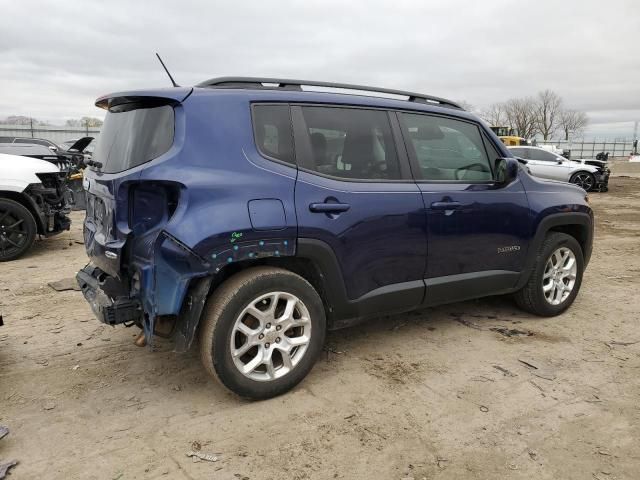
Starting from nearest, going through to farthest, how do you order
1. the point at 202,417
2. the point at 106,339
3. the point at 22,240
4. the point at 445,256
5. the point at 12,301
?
the point at 202,417, the point at 445,256, the point at 106,339, the point at 12,301, the point at 22,240

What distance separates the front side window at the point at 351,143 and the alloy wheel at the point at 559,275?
1936mm

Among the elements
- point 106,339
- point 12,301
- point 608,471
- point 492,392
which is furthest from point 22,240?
point 608,471

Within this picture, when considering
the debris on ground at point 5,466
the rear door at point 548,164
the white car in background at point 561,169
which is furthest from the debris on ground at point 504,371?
the rear door at point 548,164

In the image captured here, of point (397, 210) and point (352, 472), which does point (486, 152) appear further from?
point (352, 472)

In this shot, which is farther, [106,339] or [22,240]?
[22,240]

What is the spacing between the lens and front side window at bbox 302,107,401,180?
326 cm

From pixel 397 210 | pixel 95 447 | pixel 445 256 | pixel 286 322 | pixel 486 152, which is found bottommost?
→ pixel 95 447

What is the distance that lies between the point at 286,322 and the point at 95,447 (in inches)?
47.2

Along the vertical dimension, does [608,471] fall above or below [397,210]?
below

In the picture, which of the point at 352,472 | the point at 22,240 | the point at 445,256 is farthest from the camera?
the point at 22,240

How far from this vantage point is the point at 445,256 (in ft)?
12.3

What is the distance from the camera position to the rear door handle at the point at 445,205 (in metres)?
3.63

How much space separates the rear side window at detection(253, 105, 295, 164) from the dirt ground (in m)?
1.49

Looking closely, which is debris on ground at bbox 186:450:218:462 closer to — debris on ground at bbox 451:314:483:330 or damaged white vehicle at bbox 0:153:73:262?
debris on ground at bbox 451:314:483:330
